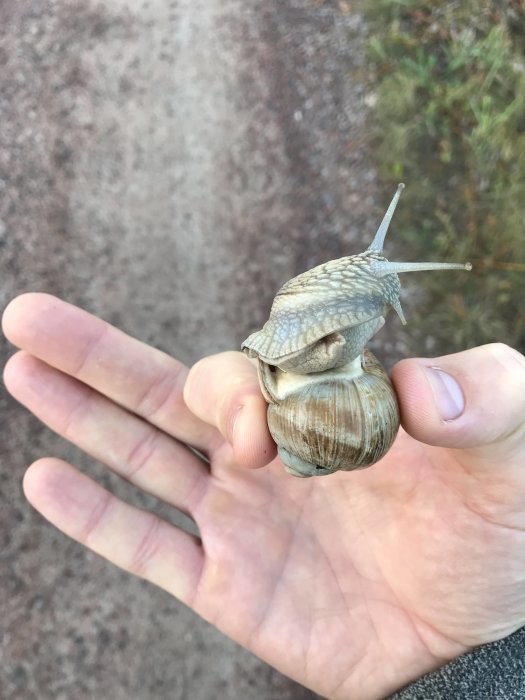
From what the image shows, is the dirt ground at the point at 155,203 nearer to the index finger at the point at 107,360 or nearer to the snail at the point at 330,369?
the index finger at the point at 107,360

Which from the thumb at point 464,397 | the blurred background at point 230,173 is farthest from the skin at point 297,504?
the blurred background at point 230,173

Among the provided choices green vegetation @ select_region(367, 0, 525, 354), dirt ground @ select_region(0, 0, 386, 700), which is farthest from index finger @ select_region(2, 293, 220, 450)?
green vegetation @ select_region(367, 0, 525, 354)

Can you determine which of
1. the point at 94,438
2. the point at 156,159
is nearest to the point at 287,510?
the point at 94,438

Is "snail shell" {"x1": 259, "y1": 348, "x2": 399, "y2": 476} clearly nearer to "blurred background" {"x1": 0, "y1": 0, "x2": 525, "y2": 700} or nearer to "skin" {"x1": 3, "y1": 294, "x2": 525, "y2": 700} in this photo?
"skin" {"x1": 3, "y1": 294, "x2": 525, "y2": 700}

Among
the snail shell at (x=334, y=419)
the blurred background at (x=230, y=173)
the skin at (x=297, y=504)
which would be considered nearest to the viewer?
the snail shell at (x=334, y=419)

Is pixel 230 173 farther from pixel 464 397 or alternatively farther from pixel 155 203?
pixel 464 397

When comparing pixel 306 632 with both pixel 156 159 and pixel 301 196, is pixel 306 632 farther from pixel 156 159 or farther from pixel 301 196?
pixel 156 159
